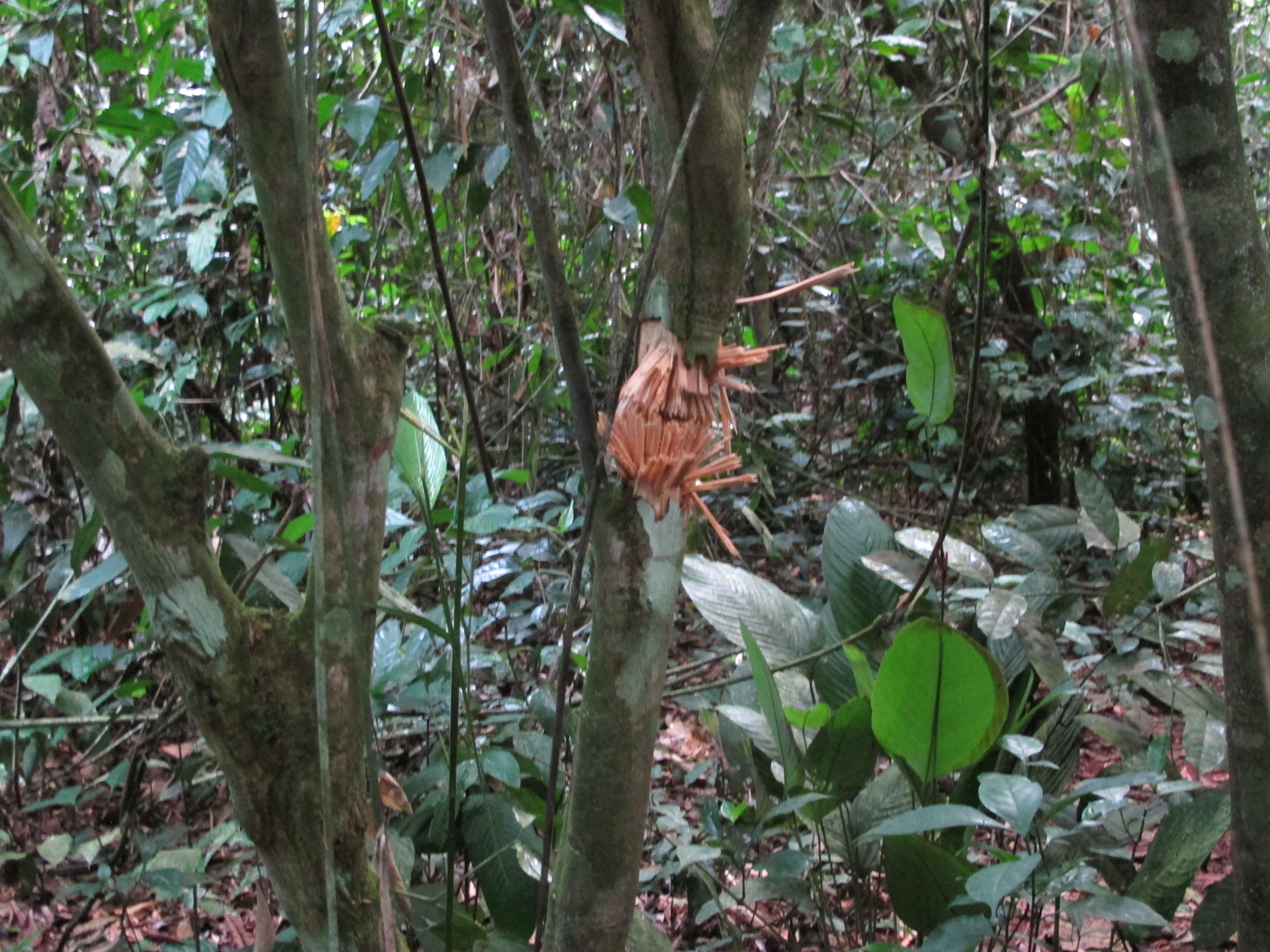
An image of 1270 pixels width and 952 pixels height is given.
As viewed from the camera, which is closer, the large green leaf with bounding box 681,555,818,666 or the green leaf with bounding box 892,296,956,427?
the green leaf with bounding box 892,296,956,427

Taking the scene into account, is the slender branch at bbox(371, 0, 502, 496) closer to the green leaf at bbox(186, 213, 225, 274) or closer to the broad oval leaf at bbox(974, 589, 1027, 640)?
the broad oval leaf at bbox(974, 589, 1027, 640)

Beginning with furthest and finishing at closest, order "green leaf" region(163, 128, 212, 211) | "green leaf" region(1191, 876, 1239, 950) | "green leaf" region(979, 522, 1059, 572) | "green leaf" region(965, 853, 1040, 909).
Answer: "green leaf" region(163, 128, 212, 211) → "green leaf" region(979, 522, 1059, 572) → "green leaf" region(1191, 876, 1239, 950) → "green leaf" region(965, 853, 1040, 909)

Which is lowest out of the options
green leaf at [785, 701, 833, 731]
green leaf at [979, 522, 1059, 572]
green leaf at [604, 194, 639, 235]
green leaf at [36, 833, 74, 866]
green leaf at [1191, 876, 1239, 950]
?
green leaf at [1191, 876, 1239, 950]

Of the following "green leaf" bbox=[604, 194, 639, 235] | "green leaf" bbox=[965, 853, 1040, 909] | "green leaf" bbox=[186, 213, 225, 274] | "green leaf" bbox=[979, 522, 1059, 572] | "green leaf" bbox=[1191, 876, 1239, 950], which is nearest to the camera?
"green leaf" bbox=[965, 853, 1040, 909]

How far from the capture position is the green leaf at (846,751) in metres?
1.19

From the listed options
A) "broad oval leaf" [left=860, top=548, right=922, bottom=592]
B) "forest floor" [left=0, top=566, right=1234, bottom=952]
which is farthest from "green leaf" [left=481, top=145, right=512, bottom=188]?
"forest floor" [left=0, top=566, right=1234, bottom=952]

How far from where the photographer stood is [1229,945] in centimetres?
141

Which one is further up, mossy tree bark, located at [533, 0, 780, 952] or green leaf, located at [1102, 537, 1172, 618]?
mossy tree bark, located at [533, 0, 780, 952]

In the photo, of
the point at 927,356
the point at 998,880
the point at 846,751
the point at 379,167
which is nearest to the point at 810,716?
the point at 846,751

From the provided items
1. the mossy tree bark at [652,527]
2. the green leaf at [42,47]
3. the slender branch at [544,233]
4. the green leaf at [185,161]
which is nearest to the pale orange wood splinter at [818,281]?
the mossy tree bark at [652,527]

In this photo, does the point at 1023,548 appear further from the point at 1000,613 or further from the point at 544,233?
the point at 544,233

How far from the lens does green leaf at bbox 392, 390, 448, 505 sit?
1102 millimetres

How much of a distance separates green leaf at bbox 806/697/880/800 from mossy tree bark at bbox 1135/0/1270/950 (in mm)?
400

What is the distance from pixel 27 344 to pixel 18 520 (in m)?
1.21
